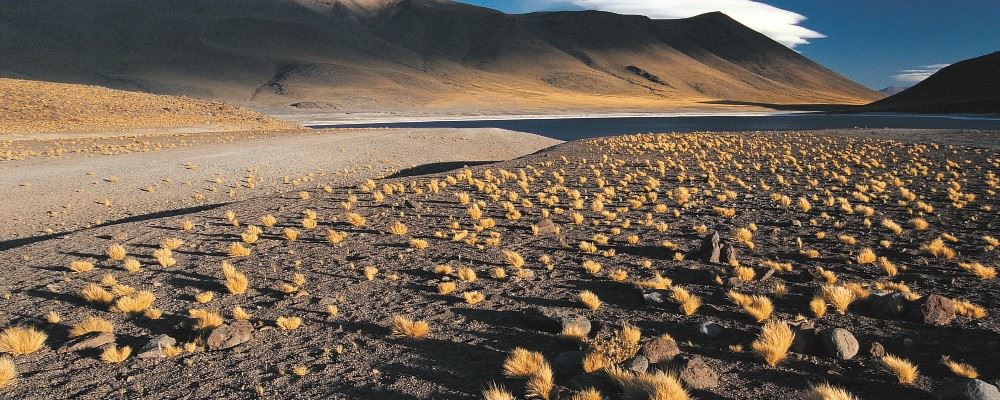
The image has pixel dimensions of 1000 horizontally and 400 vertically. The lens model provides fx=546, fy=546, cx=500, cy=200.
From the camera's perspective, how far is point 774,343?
576 centimetres

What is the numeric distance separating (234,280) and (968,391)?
8.74 meters

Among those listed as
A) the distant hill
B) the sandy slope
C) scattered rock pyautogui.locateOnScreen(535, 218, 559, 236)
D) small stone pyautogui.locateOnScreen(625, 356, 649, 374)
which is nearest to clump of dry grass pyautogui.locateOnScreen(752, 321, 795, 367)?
small stone pyautogui.locateOnScreen(625, 356, 649, 374)

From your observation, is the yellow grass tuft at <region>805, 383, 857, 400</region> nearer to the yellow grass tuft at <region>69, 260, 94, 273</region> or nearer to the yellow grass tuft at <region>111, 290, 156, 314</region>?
the yellow grass tuft at <region>111, 290, 156, 314</region>

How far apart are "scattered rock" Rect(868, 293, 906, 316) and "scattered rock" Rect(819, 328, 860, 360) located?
126 centimetres

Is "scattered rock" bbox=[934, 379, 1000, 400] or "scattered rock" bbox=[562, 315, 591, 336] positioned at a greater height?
"scattered rock" bbox=[934, 379, 1000, 400]

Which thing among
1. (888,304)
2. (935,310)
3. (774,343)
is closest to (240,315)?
(774,343)

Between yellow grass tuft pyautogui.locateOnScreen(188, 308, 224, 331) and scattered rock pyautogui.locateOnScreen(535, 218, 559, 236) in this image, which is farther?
scattered rock pyautogui.locateOnScreen(535, 218, 559, 236)

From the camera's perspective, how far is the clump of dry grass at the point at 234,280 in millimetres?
8117

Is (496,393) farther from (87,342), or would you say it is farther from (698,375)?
(87,342)

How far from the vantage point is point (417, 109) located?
112375 mm

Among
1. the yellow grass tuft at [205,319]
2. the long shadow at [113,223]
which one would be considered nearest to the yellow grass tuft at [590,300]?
the yellow grass tuft at [205,319]

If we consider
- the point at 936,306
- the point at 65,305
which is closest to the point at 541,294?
the point at 936,306

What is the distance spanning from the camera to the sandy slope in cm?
1644

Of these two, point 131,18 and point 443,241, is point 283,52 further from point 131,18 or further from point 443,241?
point 443,241
